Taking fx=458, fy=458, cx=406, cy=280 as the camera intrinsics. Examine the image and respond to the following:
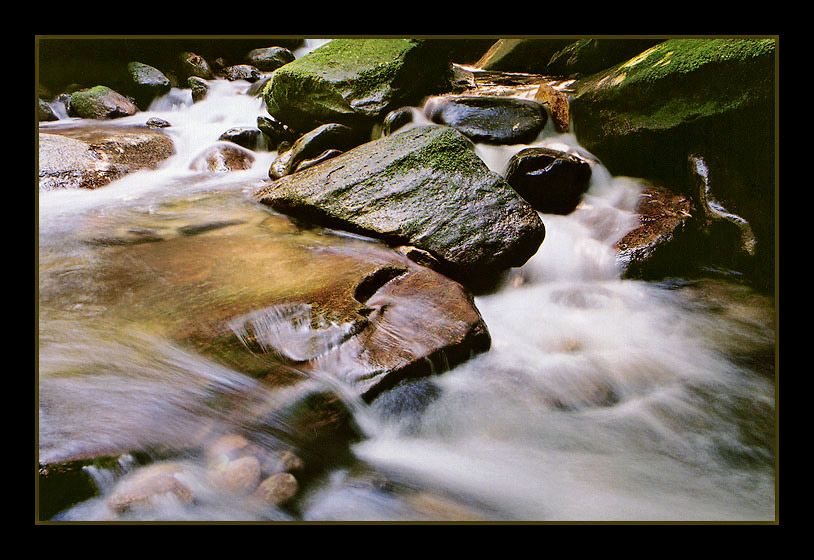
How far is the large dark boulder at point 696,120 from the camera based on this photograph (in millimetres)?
2441

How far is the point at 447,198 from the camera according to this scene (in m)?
2.96

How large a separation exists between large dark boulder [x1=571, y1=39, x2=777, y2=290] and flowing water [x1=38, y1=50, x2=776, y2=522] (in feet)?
1.89

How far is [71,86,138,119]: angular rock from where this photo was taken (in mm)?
4863

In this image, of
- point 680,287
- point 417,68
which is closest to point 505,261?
point 680,287

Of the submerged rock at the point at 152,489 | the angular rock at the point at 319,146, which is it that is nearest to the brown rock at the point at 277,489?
the submerged rock at the point at 152,489

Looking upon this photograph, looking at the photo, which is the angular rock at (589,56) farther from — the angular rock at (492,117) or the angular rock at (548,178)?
the angular rock at (548,178)

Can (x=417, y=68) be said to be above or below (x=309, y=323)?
above

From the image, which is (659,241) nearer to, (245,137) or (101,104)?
(245,137)

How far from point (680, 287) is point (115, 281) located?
9.98ft

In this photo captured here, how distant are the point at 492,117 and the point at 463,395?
2.87 m

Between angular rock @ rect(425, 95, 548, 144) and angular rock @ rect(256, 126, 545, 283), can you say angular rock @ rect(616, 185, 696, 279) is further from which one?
angular rock @ rect(425, 95, 548, 144)

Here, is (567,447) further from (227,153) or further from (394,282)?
(227,153)

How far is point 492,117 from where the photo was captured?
160 inches

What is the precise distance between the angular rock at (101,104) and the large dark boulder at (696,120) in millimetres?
4921
